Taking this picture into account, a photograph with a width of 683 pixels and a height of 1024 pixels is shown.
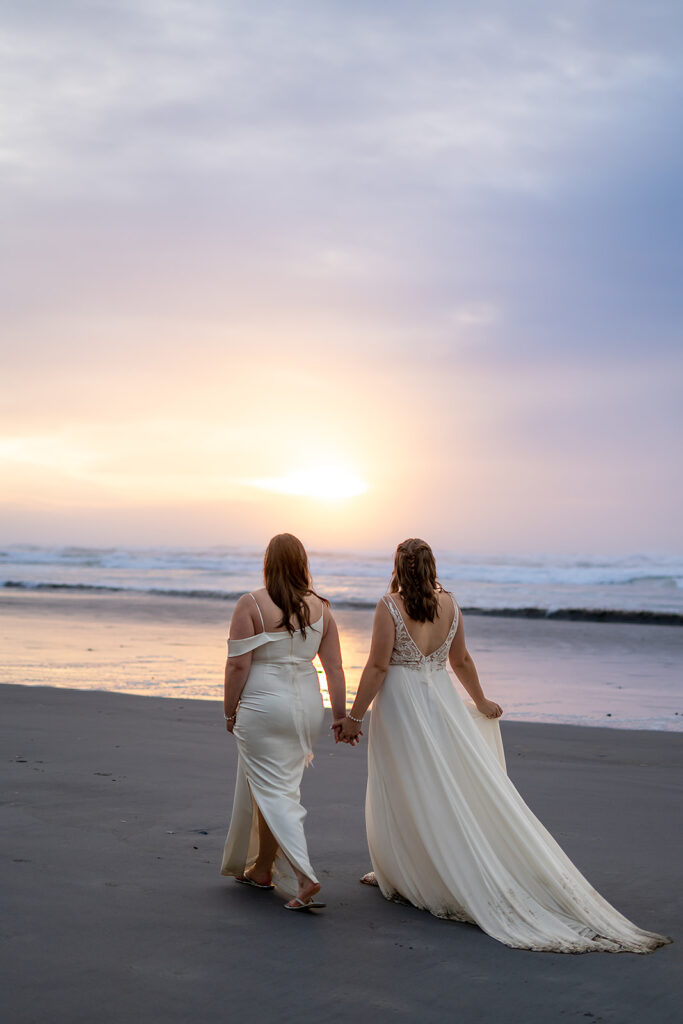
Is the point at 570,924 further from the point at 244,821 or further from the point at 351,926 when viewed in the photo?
the point at 244,821

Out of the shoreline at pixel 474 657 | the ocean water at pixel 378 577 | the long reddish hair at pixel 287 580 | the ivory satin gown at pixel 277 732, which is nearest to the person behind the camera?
the ivory satin gown at pixel 277 732

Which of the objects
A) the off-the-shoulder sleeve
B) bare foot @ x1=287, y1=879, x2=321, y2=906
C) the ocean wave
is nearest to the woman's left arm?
the off-the-shoulder sleeve

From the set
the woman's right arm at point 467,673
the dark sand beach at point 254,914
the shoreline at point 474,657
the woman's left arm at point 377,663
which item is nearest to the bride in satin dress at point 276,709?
the woman's left arm at point 377,663

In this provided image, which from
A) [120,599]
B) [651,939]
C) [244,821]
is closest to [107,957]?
[244,821]

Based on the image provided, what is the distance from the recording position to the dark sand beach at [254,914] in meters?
3.22

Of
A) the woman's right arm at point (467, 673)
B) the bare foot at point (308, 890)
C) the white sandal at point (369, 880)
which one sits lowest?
the white sandal at point (369, 880)

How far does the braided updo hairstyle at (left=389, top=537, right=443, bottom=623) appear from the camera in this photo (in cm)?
438

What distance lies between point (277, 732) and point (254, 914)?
79 centimetres

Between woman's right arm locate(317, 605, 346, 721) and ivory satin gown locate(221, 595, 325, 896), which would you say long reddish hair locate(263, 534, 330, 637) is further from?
woman's right arm locate(317, 605, 346, 721)

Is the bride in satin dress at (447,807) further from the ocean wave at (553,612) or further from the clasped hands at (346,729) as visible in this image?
the ocean wave at (553,612)

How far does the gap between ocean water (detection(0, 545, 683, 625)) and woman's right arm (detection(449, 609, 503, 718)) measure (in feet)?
63.8

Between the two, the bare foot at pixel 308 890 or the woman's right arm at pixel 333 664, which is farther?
A: the woman's right arm at pixel 333 664

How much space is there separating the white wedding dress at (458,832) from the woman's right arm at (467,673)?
0.06m

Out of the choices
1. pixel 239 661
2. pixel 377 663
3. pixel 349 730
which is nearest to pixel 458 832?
pixel 349 730
